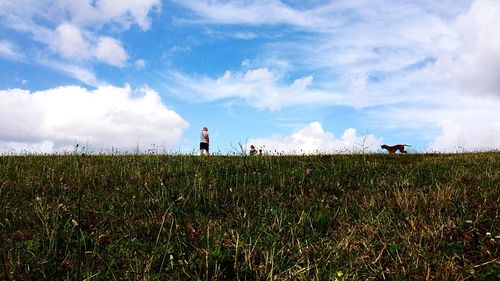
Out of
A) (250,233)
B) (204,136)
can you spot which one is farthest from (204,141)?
(250,233)

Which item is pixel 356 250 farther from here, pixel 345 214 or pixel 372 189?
pixel 372 189

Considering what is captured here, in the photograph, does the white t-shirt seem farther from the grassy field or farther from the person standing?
the grassy field

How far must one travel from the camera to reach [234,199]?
20.6 feet

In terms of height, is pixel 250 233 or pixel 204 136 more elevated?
pixel 204 136

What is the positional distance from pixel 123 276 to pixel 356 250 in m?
2.28

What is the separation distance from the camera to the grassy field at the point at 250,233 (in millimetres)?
3846

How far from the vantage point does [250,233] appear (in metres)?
4.71

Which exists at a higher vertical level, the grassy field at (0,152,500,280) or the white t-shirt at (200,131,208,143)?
the white t-shirt at (200,131,208,143)

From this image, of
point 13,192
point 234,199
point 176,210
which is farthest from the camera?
point 13,192

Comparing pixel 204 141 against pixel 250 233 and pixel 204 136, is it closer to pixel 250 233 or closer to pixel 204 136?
pixel 204 136

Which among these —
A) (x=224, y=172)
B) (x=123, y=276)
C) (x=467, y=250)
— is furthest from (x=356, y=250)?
(x=224, y=172)

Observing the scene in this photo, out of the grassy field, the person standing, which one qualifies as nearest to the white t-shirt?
the person standing

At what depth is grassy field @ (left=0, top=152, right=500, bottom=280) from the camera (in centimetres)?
385

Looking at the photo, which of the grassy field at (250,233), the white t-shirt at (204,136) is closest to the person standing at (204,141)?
the white t-shirt at (204,136)
